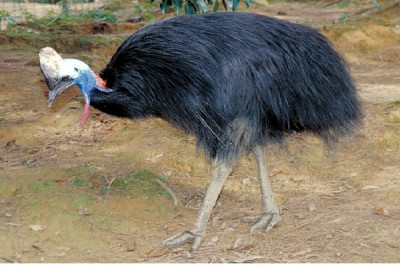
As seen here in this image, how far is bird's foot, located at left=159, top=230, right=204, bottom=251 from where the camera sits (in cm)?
380

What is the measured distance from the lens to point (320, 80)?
12.5 feet

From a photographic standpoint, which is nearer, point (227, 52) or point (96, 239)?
point (227, 52)

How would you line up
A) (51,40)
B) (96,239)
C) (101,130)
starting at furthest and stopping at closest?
1. (51,40)
2. (101,130)
3. (96,239)

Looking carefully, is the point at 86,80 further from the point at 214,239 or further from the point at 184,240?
the point at 214,239

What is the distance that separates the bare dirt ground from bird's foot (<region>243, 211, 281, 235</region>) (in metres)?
0.04

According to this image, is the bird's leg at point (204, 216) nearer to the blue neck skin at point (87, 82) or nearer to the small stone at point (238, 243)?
the small stone at point (238, 243)

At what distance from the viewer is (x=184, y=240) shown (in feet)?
12.6

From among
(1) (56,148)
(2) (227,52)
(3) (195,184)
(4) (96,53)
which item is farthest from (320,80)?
(4) (96,53)

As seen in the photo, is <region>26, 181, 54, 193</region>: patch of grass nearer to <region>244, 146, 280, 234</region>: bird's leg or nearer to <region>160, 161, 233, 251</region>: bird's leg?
<region>160, 161, 233, 251</region>: bird's leg

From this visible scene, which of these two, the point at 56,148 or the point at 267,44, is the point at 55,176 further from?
the point at 267,44

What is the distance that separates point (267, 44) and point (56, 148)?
2.15 meters

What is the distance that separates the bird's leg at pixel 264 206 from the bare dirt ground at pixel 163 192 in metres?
0.06

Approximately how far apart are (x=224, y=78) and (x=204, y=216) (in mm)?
746

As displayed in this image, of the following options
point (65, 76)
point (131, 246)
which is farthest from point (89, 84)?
point (131, 246)
